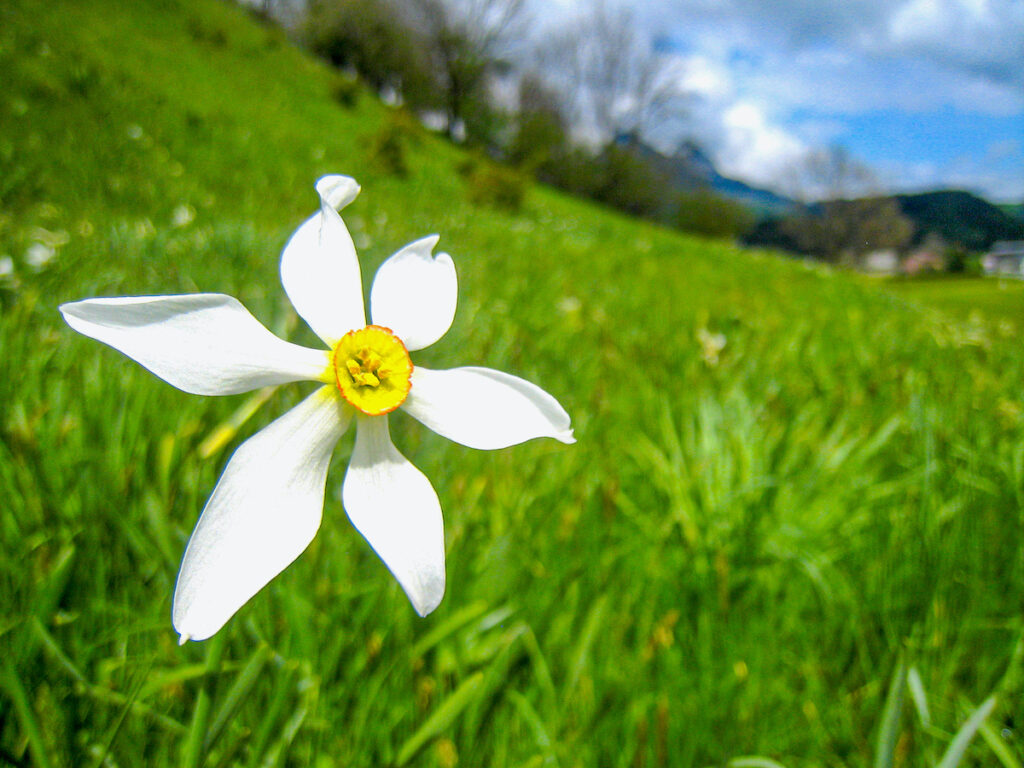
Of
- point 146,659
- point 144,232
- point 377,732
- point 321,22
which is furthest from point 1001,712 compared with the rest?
point 321,22

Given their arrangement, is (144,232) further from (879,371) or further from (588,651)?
(879,371)

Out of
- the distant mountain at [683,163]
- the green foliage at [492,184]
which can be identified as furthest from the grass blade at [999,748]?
the distant mountain at [683,163]

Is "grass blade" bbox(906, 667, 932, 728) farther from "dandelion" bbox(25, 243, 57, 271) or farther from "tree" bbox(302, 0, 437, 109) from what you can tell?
"tree" bbox(302, 0, 437, 109)

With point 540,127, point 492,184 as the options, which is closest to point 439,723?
point 492,184

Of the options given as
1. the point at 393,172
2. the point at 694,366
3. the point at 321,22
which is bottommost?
the point at 694,366

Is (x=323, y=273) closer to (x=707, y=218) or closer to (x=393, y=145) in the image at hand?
(x=393, y=145)

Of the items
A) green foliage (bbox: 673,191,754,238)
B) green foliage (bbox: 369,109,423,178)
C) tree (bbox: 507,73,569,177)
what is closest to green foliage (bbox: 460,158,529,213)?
green foliage (bbox: 369,109,423,178)
